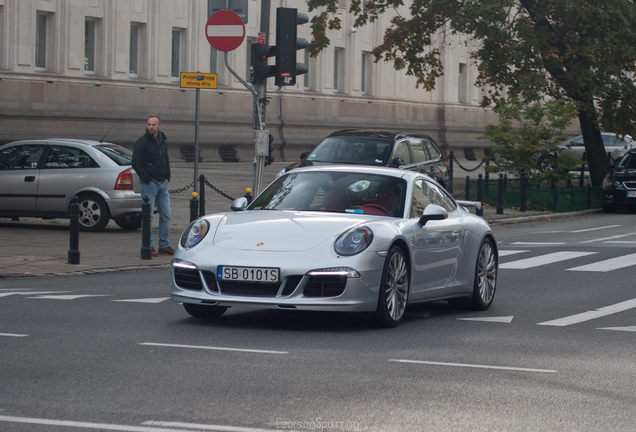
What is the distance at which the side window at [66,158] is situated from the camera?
62.8 feet

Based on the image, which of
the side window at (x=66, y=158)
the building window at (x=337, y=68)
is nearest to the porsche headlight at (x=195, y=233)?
the side window at (x=66, y=158)

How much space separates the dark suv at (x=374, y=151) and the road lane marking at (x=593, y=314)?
32.6 ft

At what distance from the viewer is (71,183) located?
1898cm

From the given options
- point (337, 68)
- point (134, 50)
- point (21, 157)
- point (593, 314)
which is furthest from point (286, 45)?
point (337, 68)

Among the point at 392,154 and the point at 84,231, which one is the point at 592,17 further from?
the point at 84,231

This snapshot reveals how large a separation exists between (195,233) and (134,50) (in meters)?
33.7

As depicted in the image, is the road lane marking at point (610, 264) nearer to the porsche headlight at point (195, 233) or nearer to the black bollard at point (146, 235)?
the black bollard at point (146, 235)

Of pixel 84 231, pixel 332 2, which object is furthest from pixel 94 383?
pixel 332 2

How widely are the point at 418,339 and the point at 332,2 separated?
24.4 m

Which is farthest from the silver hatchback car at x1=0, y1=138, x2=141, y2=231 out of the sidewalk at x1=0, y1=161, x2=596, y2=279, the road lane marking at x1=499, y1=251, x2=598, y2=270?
the road lane marking at x1=499, y1=251, x2=598, y2=270

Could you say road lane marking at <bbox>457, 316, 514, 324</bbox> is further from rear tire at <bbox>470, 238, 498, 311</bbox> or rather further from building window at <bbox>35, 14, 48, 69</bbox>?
building window at <bbox>35, 14, 48, 69</bbox>

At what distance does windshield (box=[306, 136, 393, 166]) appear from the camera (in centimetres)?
2164

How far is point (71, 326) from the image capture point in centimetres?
930

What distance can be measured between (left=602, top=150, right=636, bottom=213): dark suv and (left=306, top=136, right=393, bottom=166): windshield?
30.3 feet
